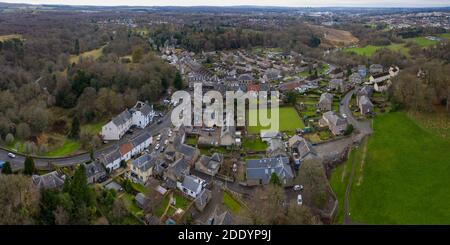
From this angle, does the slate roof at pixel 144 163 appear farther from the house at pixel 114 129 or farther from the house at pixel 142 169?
the house at pixel 114 129

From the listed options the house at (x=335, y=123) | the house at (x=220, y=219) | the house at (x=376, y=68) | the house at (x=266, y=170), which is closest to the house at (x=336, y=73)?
the house at (x=376, y=68)

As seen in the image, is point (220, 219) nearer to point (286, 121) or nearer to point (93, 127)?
point (286, 121)

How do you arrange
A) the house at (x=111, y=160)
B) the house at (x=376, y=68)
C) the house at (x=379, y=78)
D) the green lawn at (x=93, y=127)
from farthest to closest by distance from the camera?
the house at (x=376, y=68)
the house at (x=379, y=78)
the green lawn at (x=93, y=127)
the house at (x=111, y=160)

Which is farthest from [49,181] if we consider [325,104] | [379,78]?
[379,78]

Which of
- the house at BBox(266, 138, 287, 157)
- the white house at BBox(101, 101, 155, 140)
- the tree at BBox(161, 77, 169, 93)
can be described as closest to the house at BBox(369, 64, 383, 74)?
the tree at BBox(161, 77, 169, 93)

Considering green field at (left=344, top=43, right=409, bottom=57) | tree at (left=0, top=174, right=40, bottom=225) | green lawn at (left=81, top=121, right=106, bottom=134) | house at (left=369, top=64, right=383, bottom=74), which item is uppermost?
green field at (left=344, top=43, right=409, bottom=57)

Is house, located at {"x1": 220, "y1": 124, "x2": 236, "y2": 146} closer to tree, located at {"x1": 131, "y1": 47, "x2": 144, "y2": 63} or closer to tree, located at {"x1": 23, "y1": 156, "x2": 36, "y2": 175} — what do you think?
tree, located at {"x1": 23, "y1": 156, "x2": 36, "y2": 175}
